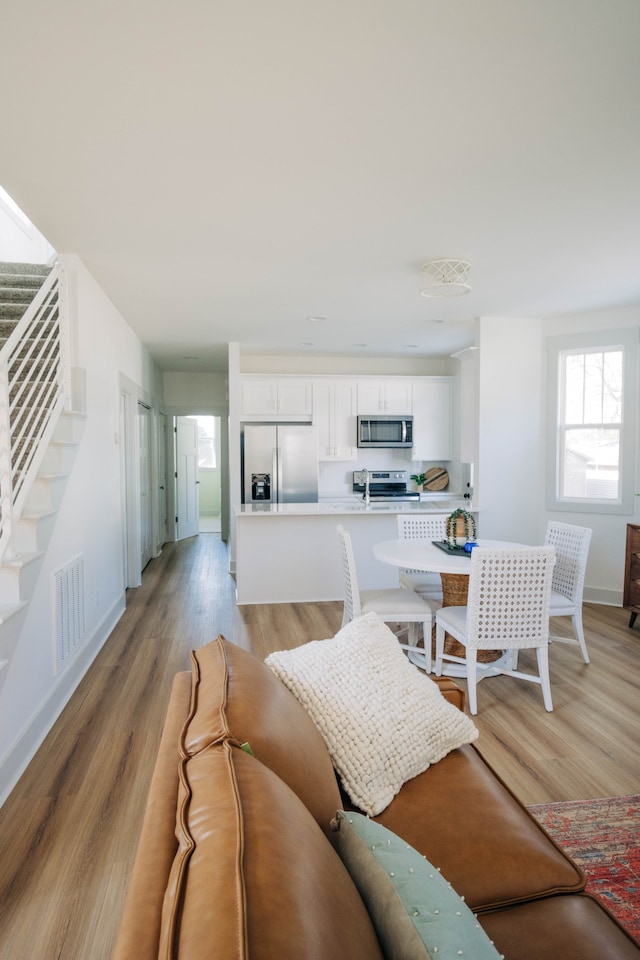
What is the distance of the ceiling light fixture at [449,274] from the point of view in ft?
12.3

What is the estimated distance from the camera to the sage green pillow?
2.73 feet

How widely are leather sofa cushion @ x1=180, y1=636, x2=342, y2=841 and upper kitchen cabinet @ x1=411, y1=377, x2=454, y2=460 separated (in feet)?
20.4

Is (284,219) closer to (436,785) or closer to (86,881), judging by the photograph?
(436,785)

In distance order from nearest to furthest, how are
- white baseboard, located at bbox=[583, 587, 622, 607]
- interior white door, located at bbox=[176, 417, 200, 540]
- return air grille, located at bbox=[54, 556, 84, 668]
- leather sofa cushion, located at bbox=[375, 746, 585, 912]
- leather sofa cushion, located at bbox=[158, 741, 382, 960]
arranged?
leather sofa cushion, located at bbox=[158, 741, 382, 960]
leather sofa cushion, located at bbox=[375, 746, 585, 912]
return air grille, located at bbox=[54, 556, 84, 668]
white baseboard, located at bbox=[583, 587, 622, 607]
interior white door, located at bbox=[176, 417, 200, 540]

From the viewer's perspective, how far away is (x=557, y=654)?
12.8 ft

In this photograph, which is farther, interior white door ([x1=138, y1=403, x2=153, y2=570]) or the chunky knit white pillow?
interior white door ([x1=138, y1=403, x2=153, y2=570])

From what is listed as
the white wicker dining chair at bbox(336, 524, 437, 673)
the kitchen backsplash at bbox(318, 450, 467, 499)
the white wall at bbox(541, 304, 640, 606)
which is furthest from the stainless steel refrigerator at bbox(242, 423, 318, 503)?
the white wicker dining chair at bbox(336, 524, 437, 673)

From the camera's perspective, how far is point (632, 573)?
4.50 metres

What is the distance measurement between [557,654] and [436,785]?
2762 millimetres

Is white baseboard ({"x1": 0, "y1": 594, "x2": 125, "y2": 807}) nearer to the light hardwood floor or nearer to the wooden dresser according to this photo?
the light hardwood floor

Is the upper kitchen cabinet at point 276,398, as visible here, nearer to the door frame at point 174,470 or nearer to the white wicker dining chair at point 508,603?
the door frame at point 174,470

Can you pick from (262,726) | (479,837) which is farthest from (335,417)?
(262,726)

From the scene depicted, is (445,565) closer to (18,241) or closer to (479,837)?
(479,837)

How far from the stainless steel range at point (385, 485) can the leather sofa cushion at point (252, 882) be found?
641 centimetres
